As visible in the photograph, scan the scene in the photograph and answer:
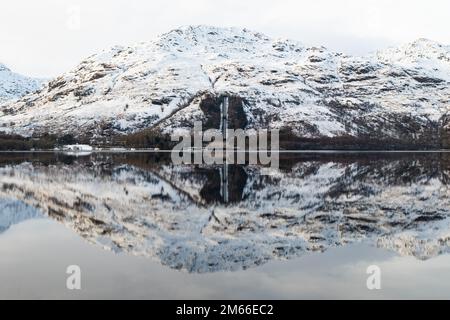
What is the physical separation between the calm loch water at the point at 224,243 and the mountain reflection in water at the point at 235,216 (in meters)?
0.08

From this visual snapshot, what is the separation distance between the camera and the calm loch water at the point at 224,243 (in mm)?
18375

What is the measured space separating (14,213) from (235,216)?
14.4m

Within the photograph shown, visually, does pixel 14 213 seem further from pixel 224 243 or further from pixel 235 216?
pixel 224 243

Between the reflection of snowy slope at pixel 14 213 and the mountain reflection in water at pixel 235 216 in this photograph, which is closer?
the mountain reflection in water at pixel 235 216

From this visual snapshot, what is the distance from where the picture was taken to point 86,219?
3356 cm

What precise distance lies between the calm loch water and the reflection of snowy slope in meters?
0.08

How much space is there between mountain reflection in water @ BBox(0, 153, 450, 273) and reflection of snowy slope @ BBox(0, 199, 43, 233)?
63 mm

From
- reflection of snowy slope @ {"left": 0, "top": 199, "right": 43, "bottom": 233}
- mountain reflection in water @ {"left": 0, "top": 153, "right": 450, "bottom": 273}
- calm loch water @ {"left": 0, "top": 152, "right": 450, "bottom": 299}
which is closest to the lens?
calm loch water @ {"left": 0, "top": 152, "right": 450, "bottom": 299}

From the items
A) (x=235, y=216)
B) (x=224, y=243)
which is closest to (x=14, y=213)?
(x=235, y=216)

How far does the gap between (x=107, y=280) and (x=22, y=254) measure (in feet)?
21.9

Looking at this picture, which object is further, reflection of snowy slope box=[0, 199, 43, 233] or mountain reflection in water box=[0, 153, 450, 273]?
reflection of snowy slope box=[0, 199, 43, 233]

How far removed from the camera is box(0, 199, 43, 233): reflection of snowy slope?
105 ft

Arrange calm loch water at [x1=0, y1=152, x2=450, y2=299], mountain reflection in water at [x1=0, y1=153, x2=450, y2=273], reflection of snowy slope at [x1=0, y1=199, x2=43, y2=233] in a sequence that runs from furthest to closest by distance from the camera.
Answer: reflection of snowy slope at [x1=0, y1=199, x2=43, y2=233]
mountain reflection in water at [x1=0, y1=153, x2=450, y2=273]
calm loch water at [x1=0, y1=152, x2=450, y2=299]
